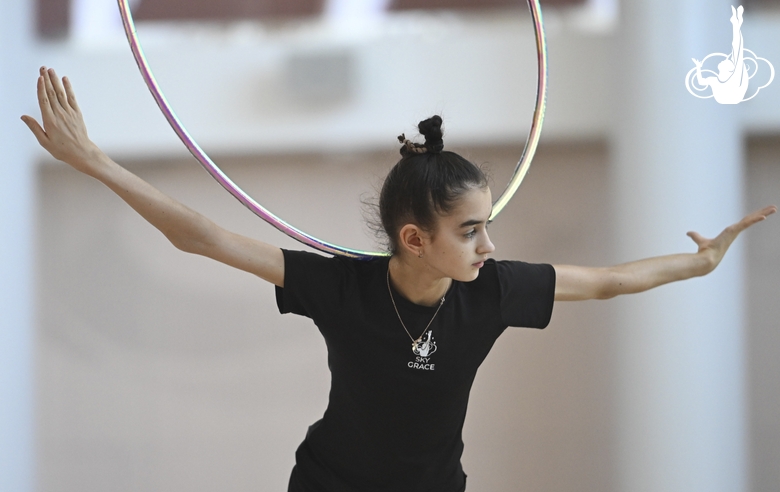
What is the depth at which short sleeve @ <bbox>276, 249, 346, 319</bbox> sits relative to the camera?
130 centimetres

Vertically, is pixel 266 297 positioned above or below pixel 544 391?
above

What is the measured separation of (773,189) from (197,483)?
206 centimetres

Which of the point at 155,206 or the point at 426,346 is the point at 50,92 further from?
the point at 426,346

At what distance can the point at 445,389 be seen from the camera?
1326 millimetres

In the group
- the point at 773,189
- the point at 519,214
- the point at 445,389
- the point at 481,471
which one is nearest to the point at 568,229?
the point at 519,214

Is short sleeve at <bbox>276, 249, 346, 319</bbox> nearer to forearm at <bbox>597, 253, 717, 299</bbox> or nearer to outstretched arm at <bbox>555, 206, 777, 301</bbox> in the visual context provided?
outstretched arm at <bbox>555, 206, 777, 301</bbox>

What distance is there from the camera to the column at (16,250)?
91.5 inches

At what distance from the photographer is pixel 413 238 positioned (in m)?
1.27

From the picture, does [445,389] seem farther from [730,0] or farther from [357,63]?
[730,0]

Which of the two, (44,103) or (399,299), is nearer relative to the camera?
(44,103)

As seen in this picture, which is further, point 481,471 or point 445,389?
point 481,471

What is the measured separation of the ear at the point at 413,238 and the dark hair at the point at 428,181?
1cm

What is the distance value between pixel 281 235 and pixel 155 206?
1156mm

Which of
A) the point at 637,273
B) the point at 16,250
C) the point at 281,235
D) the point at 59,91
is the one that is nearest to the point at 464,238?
the point at 637,273
